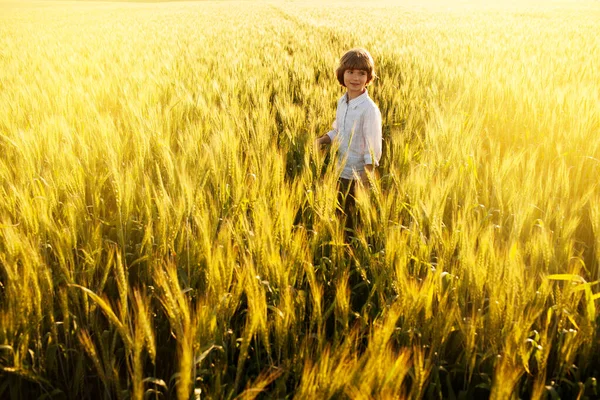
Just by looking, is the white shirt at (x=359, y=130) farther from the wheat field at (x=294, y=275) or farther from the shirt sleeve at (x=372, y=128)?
the wheat field at (x=294, y=275)

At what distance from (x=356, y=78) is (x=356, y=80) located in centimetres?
1

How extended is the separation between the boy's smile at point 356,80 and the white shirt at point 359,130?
0.04 metres

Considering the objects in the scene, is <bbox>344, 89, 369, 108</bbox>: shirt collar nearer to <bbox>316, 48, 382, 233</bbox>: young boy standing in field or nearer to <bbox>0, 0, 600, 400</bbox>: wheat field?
<bbox>316, 48, 382, 233</bbox>: young boy standing in field

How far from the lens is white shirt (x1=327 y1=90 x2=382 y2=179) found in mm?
2221

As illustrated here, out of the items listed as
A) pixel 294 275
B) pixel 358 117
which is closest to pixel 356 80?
pixel 358 117

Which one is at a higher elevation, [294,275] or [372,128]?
[372,128]

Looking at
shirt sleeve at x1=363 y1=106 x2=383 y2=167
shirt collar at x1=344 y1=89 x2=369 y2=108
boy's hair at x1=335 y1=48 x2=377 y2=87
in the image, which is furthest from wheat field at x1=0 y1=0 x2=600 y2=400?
boy's hair at x1=335 y1=48 x2=377 y2=87

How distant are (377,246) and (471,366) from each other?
0.53 meters

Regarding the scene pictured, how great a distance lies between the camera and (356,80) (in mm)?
2277

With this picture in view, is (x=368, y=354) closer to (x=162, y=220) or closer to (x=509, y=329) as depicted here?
(x=509, y=329)

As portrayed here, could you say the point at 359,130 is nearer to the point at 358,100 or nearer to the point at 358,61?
the point at 358,100

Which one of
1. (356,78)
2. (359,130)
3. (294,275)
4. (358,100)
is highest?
(356,78)

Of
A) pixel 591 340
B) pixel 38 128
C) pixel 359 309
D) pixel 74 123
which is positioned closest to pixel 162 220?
pixel 359 309

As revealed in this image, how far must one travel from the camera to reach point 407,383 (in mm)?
1000
